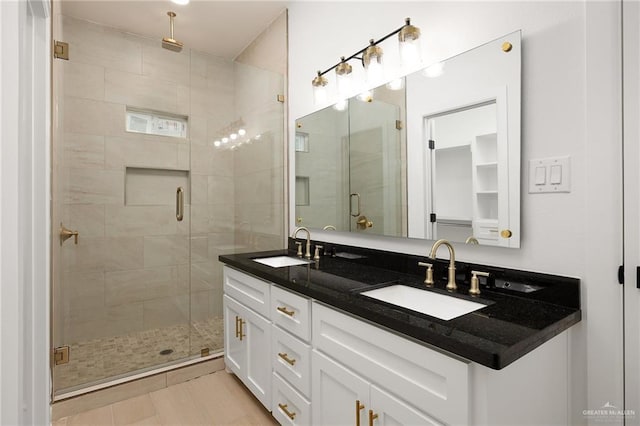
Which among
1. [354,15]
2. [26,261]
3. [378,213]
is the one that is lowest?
[26,261]

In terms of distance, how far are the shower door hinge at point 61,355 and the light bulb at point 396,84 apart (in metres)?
2.38

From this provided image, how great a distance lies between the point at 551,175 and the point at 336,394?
1.12 metres

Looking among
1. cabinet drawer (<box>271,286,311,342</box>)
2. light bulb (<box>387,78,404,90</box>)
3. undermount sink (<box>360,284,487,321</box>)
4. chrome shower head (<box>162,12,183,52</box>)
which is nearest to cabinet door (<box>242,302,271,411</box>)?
cabinet drawer (<box>271,286,311,342</box>)

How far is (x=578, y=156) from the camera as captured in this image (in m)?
1.10

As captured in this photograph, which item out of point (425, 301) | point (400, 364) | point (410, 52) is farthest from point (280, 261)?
point (410, 52)

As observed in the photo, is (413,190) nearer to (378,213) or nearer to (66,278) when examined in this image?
(378,213)

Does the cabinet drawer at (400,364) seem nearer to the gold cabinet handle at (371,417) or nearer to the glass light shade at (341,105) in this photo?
the gold cabinet handle at (371,417)

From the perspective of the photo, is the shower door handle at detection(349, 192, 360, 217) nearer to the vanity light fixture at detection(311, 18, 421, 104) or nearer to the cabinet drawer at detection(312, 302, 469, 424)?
the vanity light fixture at detection(311, 18, 421, 104)

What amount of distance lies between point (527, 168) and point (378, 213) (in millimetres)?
776

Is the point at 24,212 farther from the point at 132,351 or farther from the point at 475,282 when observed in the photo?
the point at 132,351

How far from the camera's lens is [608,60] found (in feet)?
3.43

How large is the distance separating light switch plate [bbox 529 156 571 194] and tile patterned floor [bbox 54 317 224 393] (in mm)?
2259

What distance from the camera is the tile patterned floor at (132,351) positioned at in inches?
82.4

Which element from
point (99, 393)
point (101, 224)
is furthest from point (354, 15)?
point (99, 393)
